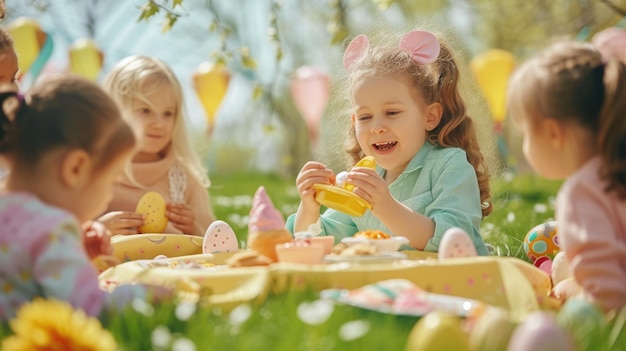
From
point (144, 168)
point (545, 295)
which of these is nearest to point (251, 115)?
point (144, 168)

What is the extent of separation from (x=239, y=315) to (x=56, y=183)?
64cm

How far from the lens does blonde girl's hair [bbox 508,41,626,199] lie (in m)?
2.36

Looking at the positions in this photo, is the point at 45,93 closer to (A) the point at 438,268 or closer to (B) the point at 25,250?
(B) the point at 25,250

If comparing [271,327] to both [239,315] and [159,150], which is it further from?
[159,150]

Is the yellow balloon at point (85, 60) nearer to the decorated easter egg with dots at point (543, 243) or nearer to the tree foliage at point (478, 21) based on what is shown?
the tree foliage at point (478, 21)

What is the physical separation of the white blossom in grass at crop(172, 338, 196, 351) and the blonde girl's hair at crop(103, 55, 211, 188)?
2.67 meters

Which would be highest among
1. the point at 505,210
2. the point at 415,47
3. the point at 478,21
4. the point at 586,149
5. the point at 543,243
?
the point at 478,21

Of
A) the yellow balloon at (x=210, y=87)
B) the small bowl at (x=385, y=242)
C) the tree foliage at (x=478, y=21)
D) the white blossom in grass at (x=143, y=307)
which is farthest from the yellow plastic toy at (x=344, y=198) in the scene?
the yellow balloon at (x=210, y=87)

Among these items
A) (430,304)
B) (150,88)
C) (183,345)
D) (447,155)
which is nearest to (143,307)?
(183,345)

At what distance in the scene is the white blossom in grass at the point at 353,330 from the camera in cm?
194

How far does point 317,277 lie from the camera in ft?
7.98

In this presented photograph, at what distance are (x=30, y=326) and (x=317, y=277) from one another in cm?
85

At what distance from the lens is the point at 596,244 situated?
237 cm

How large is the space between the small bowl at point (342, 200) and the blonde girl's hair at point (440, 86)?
63cm
